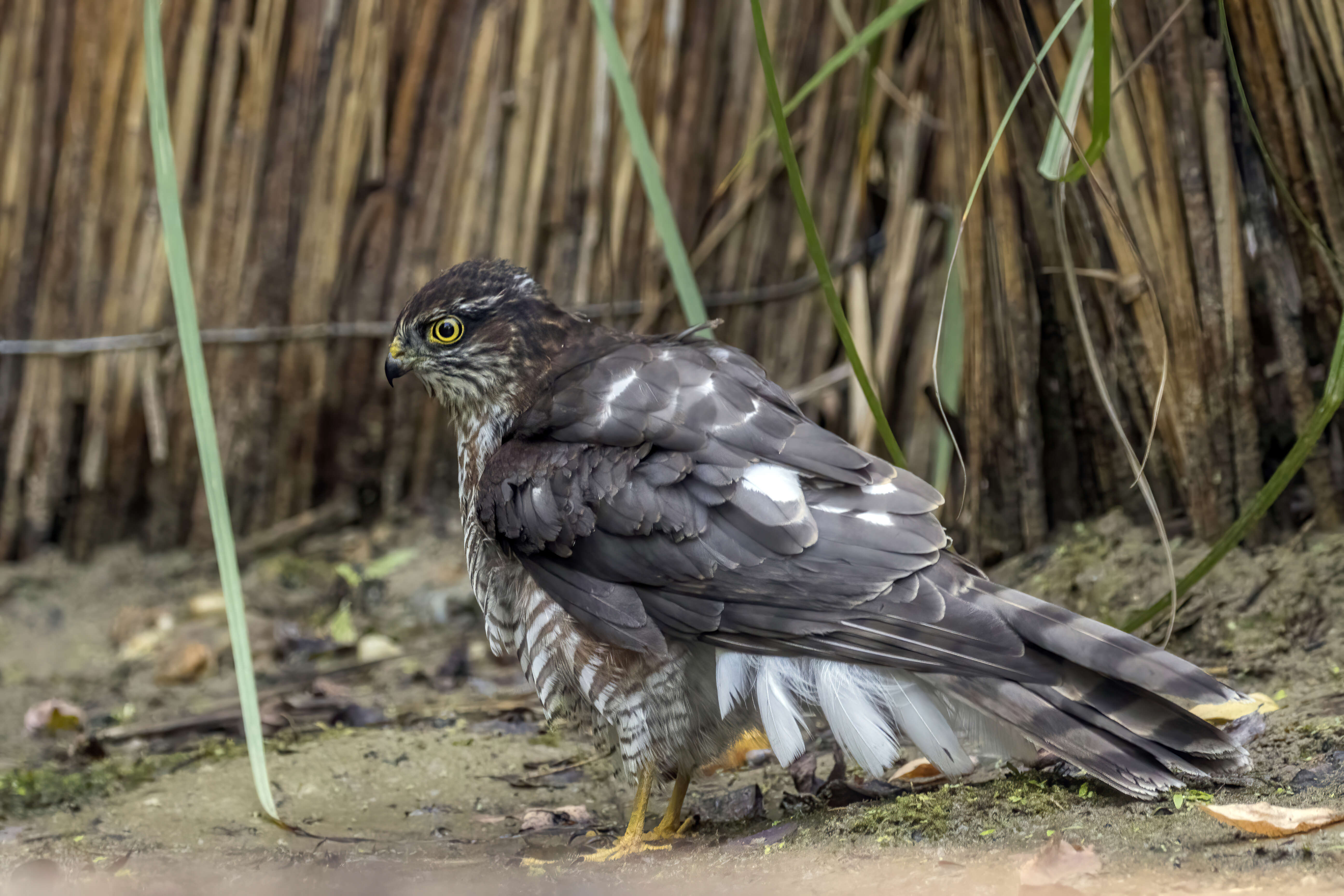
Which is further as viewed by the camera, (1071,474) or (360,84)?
(360,84)

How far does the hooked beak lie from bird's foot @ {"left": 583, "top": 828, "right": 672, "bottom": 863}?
1.52 metres

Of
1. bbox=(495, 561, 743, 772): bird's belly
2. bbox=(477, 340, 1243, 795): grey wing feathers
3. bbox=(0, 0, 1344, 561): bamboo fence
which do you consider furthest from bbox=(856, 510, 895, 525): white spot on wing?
bbox=(0, 0, 1344, 561): bamboo fence

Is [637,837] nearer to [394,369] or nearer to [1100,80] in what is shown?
[394,369]

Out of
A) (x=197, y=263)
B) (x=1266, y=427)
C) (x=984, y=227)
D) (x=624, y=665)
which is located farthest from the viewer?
(x=197, y=263)

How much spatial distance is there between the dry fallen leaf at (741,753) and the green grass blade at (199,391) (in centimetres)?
120

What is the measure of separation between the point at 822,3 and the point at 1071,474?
7.41 feet

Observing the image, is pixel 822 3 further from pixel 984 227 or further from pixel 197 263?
pixel 197 263

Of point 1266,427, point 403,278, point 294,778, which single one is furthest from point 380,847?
point 403,278

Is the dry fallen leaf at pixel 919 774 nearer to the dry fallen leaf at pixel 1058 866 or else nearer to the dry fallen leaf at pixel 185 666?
the dry fallen leaf at pixel 1058 866

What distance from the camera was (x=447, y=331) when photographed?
3.45m

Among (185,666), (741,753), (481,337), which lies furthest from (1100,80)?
(185,666)

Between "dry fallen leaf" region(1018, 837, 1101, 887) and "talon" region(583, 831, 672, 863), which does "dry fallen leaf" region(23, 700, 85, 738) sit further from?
"dry fallen leaf" region(1018, 837, 1101, 887)

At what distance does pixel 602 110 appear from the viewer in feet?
15.9

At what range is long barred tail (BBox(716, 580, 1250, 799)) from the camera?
2.25 meters
